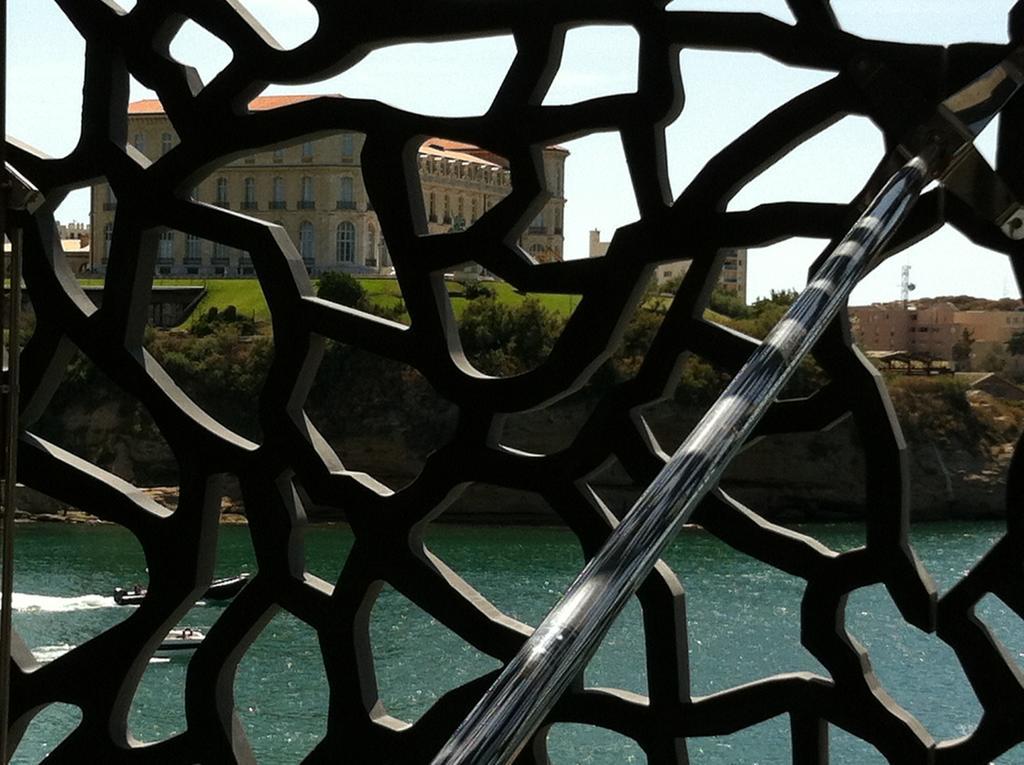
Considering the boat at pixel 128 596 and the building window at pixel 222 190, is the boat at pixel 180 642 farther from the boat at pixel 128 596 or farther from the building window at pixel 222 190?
the building window at pixel 222 190

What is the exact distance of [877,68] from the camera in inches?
81.4

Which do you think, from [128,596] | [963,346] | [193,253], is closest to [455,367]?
[128,596]

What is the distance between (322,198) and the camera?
96.9 feet

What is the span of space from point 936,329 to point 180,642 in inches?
371

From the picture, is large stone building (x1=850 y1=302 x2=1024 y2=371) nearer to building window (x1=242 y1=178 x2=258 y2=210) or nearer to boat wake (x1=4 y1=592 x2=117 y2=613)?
boat wake (x1=4 y1=592 x2=117 y2=613)

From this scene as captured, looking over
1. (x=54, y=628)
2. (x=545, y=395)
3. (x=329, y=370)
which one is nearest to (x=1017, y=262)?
(x=545, y=395)

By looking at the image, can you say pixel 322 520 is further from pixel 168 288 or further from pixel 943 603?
pixel 943 603

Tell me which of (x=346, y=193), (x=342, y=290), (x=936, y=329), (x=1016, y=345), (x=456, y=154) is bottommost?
(x=1016, y=345)

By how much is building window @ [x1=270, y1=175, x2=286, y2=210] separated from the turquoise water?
1065 centimetres

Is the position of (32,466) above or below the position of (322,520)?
above

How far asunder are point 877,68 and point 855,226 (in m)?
0.35

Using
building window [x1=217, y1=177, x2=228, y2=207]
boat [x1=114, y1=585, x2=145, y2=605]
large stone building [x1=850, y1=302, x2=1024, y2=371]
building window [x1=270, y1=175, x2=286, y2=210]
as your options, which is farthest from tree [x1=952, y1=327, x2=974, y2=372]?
building window [x1=217, y1=177, x2=228, y2=207]

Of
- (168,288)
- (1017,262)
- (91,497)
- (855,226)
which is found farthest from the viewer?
(168,288)

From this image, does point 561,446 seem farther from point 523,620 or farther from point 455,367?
point 455,367
